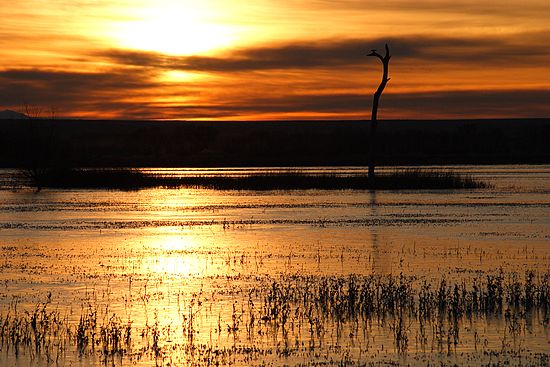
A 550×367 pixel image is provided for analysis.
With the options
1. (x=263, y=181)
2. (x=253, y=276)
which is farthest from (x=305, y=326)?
(x=263, y=181)

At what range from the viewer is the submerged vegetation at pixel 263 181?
56.0 meters

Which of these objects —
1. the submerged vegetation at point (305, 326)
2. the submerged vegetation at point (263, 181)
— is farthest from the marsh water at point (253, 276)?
the submerged vegetation at point (263, 181)

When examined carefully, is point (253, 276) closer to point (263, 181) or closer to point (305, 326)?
point (305, 326)

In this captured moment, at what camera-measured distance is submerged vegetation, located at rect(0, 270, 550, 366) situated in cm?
1378

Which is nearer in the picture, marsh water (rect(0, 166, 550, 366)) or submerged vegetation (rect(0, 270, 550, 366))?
submerged vegetation (rect(0, 270, 550, 366))

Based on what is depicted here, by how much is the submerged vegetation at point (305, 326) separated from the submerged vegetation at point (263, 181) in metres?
36.8

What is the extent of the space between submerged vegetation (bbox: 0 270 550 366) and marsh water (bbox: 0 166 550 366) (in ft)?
0.15

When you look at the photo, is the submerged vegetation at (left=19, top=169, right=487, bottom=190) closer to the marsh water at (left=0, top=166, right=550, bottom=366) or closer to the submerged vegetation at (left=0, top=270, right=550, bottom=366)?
the marsh water at (left=0, top=166, right=550, bottom=366)

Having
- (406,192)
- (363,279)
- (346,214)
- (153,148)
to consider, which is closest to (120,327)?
(363,279)

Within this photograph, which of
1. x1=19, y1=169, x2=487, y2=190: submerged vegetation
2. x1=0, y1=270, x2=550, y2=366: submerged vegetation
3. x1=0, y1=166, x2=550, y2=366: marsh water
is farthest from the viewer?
x1=19, y1=169, x2=487, y2=190: submerged vegetation

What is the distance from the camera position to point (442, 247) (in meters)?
25.7

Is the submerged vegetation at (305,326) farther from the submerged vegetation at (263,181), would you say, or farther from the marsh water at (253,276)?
the submerged vegetation at (263,181)

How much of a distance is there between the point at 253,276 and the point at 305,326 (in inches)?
206

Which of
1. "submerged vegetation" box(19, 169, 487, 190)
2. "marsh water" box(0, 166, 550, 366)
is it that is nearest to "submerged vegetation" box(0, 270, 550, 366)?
"marsh water" box(0, 166, 550, 366)
